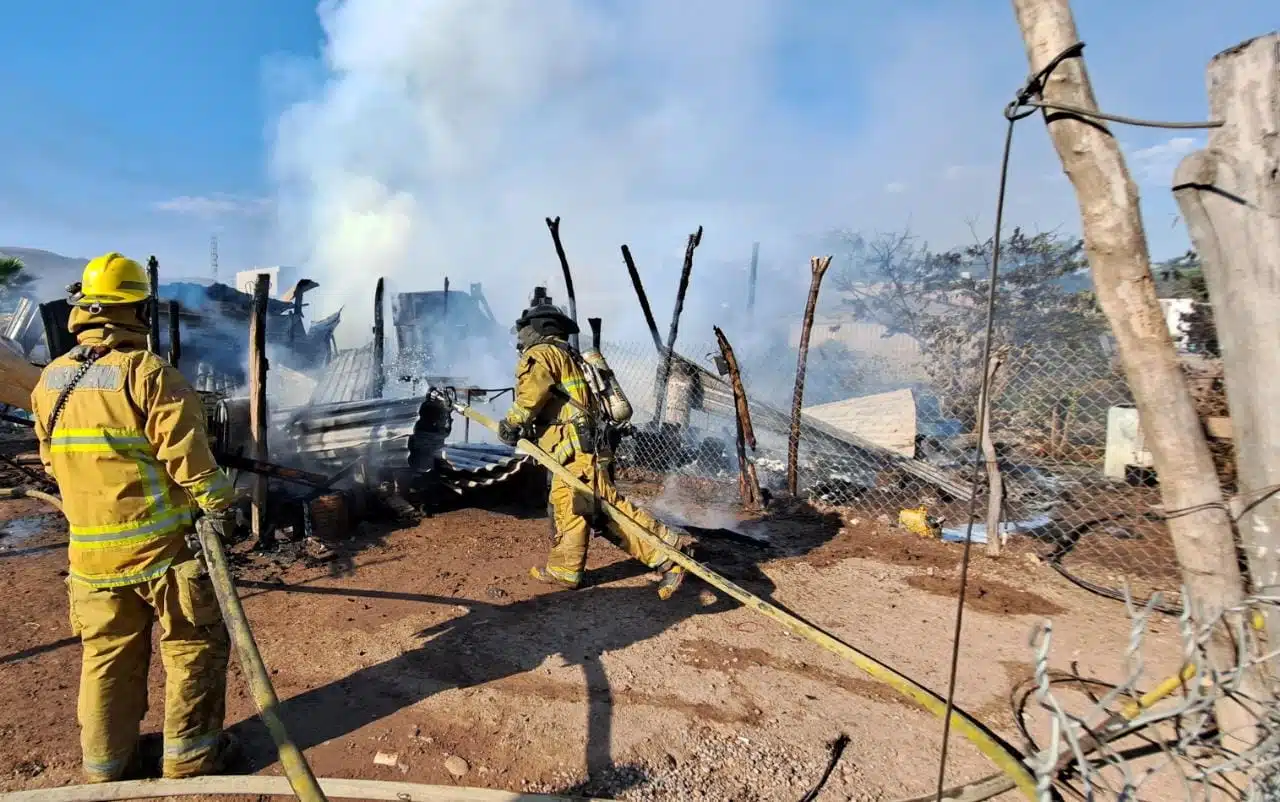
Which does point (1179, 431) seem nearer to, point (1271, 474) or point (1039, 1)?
point (1271, 474)

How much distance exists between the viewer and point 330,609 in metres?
4.47

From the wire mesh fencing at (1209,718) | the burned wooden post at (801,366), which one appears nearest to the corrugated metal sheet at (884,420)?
the burned wooden post at (801,366)

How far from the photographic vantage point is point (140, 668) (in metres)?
2.79

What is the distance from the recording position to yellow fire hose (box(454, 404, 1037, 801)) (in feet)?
5.71

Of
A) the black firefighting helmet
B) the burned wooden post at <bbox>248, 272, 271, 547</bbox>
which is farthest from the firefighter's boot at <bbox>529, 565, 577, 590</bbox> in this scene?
the burned wooden post at <bbox>248, 272, 271, 547</bbox>

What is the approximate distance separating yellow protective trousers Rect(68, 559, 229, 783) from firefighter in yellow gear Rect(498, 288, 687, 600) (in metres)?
2.31

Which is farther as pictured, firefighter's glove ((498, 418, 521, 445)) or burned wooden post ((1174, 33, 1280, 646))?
firefighter's glove ((498, 418, 521, 445))

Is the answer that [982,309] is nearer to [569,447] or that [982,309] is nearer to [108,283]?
[569,447]

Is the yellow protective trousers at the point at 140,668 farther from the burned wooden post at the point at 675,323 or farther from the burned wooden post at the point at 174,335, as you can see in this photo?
the burned wooden post at the point at 675,323

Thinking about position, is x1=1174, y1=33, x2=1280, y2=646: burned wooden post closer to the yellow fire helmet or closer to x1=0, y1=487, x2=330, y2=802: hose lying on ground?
x1=0, y1=487, x2=330, y2=802: hose lying on ground

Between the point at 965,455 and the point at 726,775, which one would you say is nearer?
the point at 726,775

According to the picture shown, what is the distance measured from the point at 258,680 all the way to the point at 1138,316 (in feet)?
8.27

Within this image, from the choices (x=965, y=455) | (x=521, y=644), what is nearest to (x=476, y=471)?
(x=521, y=644)

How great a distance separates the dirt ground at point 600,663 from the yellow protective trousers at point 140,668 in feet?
0.96
